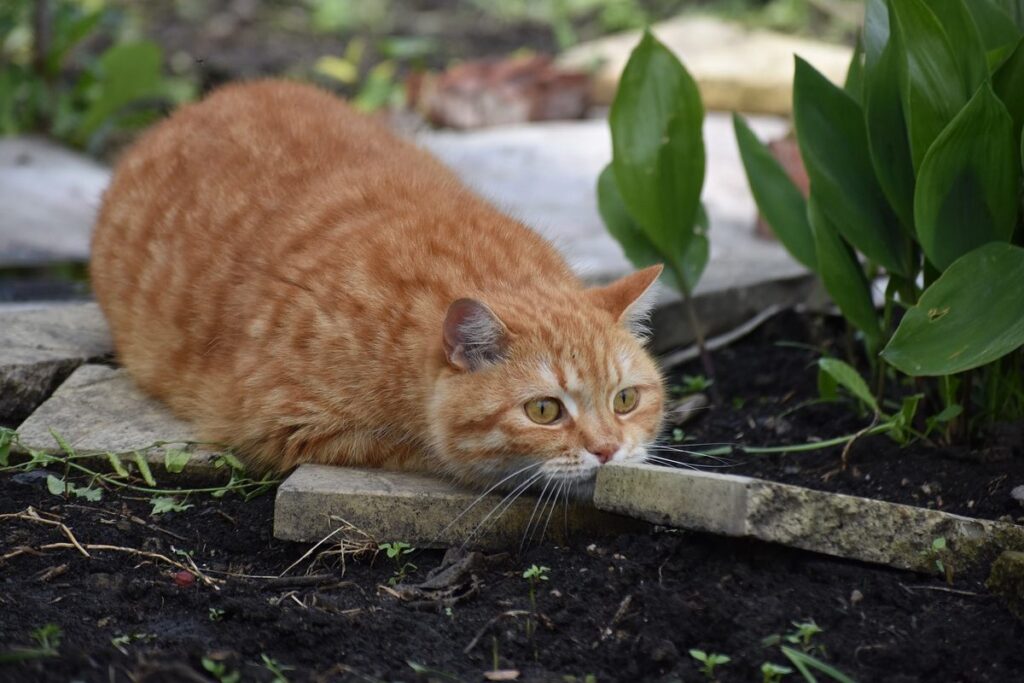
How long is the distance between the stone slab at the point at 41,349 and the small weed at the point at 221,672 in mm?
1687

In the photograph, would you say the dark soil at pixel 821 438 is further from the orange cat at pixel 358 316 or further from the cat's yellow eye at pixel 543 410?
the cat's yellow eye at pixel 543 410

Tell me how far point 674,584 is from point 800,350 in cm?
197

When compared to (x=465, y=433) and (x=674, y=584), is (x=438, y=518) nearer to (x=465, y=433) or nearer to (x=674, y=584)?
(x=465, y=433)

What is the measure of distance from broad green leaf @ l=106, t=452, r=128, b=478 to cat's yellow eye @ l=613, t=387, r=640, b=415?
133 cm

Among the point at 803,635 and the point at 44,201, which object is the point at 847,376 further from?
the point at 44,201

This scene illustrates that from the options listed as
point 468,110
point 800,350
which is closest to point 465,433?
point 800,350

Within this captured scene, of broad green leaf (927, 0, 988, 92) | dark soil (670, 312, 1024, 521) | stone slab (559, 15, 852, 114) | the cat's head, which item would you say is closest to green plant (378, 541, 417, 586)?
the cat's head

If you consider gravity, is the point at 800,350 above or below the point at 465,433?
below

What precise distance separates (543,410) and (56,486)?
1.29 m

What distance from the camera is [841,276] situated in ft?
11.6

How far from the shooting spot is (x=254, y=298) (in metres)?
Result: 3.51

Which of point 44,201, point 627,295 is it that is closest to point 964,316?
point 627,295

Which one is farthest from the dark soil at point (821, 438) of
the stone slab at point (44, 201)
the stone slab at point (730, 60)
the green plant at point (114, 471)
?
the stone slab at point (730, 60)

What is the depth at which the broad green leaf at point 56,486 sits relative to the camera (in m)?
3.15
